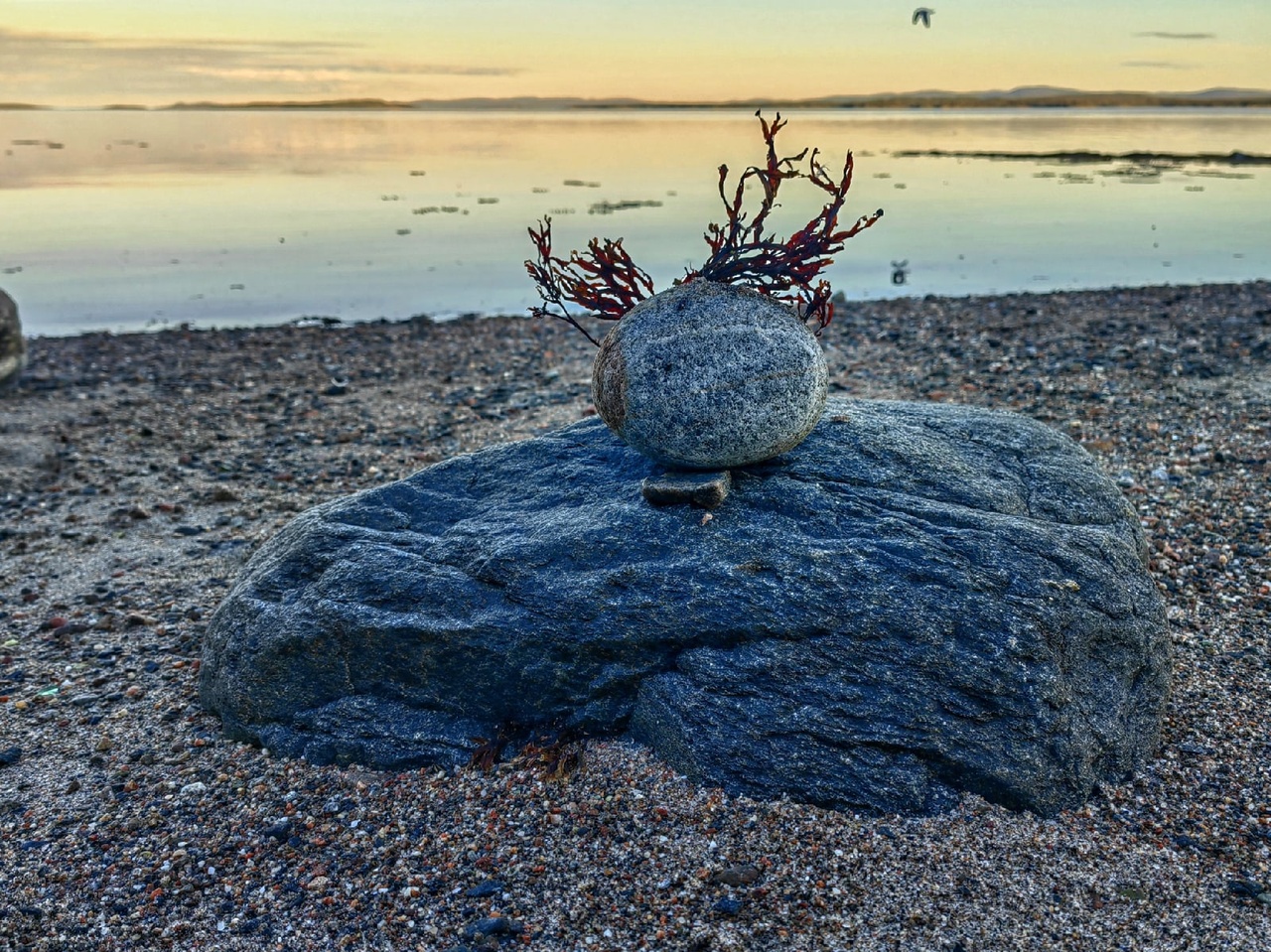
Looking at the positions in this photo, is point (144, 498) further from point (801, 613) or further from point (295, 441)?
point (801, 613)

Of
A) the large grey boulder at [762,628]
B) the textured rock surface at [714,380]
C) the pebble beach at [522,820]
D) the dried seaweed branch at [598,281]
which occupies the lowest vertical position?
the pebble beach at [522,820]

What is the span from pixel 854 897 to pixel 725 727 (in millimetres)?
964

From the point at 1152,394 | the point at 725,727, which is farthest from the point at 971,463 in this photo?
the point at 1152,394

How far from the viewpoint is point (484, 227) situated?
32000mm

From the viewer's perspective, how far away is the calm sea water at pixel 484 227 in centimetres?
2212

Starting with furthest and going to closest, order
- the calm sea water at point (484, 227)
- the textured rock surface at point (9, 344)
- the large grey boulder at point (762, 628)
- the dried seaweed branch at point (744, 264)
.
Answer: the calm sea water at point (484, 227) < the textured rock surface at point (9, 344) < the dried seaweed branch at point (744, 264) < the large grey boulder at point (762, 628)

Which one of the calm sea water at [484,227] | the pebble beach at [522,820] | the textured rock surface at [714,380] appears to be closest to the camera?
the pebble beach at [522,820]

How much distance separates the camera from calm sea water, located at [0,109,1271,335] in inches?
871

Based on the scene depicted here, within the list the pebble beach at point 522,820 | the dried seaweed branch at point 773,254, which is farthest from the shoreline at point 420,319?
the dried seaweed branch at point 773,254

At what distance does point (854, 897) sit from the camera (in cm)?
455

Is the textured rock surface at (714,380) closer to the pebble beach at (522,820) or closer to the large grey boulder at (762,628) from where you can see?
the large grey boulder at (762,628)

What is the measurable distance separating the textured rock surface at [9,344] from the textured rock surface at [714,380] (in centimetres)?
1163

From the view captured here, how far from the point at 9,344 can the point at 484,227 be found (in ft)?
63.1

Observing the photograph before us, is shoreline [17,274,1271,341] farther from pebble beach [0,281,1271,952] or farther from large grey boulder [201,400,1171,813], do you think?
large grey boulder [201,400,1171,813]
